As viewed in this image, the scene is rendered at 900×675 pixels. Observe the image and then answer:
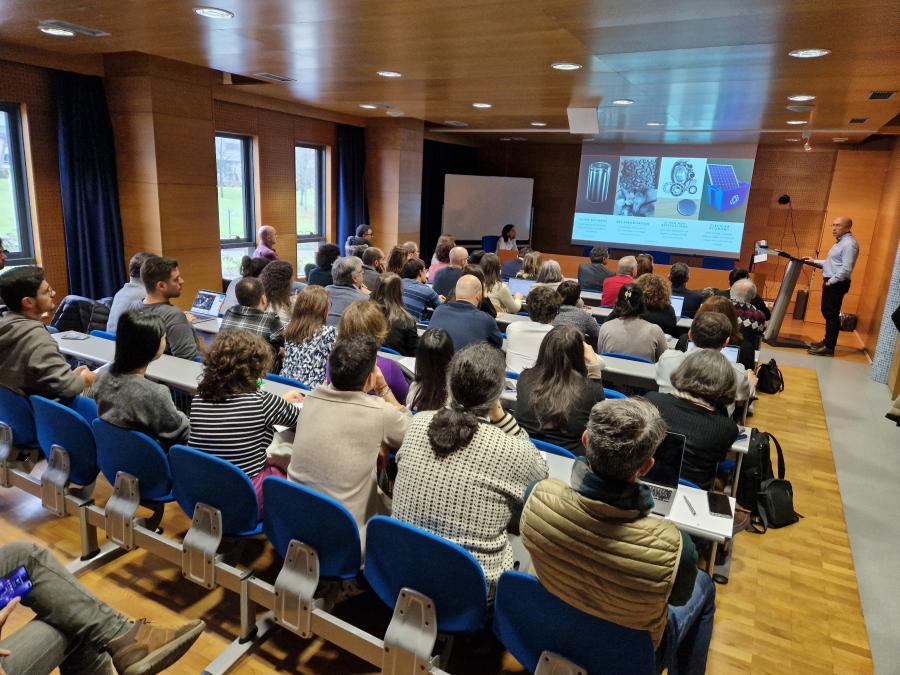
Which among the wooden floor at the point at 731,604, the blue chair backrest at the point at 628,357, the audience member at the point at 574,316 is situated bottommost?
the wooden floor at the point at 731,604

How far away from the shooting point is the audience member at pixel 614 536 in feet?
4.58

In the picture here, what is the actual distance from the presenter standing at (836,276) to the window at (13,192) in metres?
8.63

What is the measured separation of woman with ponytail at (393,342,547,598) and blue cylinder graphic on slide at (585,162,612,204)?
9762 mm

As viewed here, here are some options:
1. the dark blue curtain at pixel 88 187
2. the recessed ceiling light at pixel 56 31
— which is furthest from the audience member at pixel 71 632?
the dark blue curtain at pixel 88 187

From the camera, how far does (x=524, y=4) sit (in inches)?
114

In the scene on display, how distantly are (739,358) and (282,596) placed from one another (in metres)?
3.73

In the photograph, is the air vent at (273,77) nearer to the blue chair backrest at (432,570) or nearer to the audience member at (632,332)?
the audience member at (632,332)

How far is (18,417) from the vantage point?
106 inches

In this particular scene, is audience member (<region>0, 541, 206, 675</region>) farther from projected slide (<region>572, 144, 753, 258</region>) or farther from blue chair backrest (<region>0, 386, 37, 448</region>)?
projected slide (<region>572, 144, 753, 258</region>)

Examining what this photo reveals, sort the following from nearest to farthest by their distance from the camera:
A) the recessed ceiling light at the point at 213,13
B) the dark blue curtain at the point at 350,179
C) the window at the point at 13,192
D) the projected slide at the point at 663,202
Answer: the recessed ceiling light at the point at 213,13 < the window at the point at 13,192 < the dark blue curtain at the point at 350,179 < the projected slide at the point at 663,202

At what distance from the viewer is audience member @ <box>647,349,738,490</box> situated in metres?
2.48

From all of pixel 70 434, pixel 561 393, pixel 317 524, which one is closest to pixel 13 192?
pixel 70 434

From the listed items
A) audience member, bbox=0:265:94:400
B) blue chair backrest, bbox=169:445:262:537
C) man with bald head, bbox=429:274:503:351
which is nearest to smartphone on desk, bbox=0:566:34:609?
blue chair backrest, bbox=169:445:262:537

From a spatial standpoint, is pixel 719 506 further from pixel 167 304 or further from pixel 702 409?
pixel 167 304
